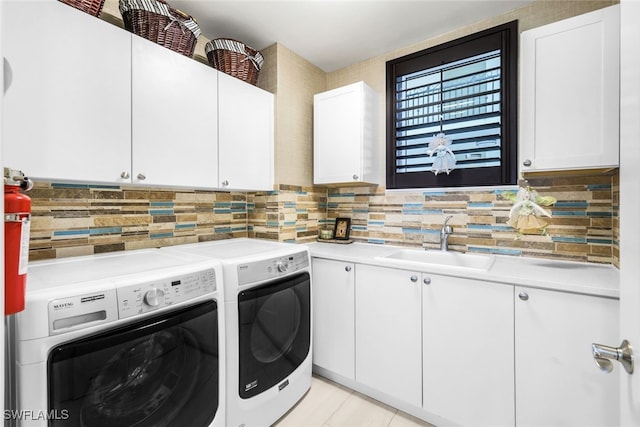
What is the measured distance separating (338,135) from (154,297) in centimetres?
171

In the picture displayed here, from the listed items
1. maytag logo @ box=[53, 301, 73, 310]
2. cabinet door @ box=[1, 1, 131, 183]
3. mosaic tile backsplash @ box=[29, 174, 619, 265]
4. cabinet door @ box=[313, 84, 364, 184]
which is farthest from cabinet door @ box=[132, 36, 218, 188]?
cabinet door @ box=[313, 84, 364, 184]

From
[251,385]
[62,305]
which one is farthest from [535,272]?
[62,305]

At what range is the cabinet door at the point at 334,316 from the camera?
6.49ft

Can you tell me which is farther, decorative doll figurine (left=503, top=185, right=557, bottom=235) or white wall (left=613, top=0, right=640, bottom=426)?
decorative doll figurine (left=503, top=185, right=557, bottom=235)

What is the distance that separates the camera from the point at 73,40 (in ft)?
4.24

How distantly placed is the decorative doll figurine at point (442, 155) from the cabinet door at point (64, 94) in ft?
6.13

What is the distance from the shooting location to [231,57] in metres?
1.95

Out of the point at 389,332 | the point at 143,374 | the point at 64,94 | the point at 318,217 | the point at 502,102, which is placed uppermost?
the point at 502,102

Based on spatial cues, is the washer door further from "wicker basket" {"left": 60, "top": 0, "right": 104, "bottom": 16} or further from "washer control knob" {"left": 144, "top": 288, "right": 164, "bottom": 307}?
"wicker basket" {"left": 60, "top": 0, "right": 104, "bottom": 16}

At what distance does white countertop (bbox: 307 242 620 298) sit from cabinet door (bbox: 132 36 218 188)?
986 millimetres

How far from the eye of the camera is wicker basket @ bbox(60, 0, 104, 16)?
1.32m

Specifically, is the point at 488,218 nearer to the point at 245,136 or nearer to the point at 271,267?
the point at 271,267

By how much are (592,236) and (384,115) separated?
1576 mm

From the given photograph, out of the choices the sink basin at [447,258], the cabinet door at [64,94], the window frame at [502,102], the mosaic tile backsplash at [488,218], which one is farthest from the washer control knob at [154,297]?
the window frame at [502,102]
